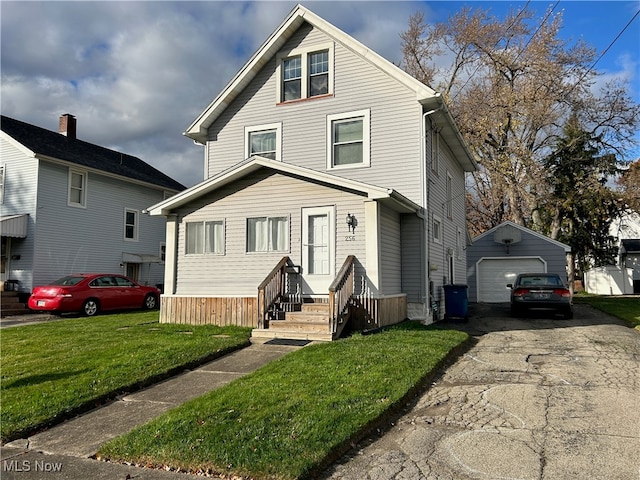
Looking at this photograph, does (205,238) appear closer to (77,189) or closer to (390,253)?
(390,253)

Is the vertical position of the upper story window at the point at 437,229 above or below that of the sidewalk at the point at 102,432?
above

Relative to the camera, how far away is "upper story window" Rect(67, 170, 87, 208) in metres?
21.2

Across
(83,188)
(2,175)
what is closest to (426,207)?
(83,188)

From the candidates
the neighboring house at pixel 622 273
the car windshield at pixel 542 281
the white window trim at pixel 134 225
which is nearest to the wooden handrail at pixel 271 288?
the car windshield at pixel 542 281

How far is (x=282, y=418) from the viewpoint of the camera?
5.12 meters

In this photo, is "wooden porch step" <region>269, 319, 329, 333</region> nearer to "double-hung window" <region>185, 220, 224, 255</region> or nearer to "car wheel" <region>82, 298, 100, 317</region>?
"double-hung window" <region>185, 220, 224, 255</region>

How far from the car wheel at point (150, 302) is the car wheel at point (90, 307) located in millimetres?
2163

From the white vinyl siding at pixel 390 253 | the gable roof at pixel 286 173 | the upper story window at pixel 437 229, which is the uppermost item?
the gable roof at pixel 286 173

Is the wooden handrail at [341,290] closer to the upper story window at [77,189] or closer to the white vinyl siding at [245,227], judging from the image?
the white vinyl siding at [245,227]

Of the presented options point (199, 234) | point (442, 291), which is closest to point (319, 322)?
point (199, 234)

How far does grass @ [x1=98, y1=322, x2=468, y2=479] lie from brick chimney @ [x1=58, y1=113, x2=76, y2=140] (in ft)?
74.2

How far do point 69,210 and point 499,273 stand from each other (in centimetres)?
1982

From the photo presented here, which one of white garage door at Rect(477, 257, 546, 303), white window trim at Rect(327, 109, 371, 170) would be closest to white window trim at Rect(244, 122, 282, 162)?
white window trim at Rect(327, 109, 371, 170)

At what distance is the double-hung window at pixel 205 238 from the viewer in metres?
12.9
